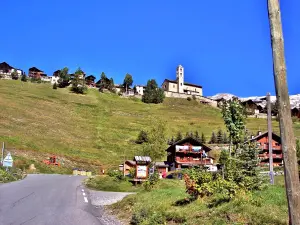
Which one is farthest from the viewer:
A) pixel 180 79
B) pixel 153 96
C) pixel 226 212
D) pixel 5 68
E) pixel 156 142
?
pixel 180 79

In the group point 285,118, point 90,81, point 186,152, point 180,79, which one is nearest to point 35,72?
point 90,81

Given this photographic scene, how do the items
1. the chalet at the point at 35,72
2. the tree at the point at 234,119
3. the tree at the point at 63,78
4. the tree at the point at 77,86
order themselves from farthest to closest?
1. the chalet at the point at 35,72
2. the tree at the point at 63,78
3. the tree at the point at 77,86
4. the tree at the point at 234,119

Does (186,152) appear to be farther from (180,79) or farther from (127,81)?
(180,79)

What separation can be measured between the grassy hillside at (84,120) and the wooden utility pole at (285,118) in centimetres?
6753

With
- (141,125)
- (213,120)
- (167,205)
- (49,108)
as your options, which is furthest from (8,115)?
(167,205)

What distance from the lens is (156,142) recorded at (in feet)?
175

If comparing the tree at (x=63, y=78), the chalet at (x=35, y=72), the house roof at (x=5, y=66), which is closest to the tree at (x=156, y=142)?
the tree at (x=63, y=78)

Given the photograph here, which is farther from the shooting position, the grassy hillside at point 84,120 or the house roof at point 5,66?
the house roof at point 5,66

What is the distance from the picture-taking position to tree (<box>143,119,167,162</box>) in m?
52.5

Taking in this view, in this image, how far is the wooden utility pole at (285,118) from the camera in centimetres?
487

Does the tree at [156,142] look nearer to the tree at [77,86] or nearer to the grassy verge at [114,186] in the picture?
the grassy verge at [114,186]

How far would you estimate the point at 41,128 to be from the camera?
A: 94.1m

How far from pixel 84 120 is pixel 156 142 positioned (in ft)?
212

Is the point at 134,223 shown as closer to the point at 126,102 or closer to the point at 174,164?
the point at 174,164
